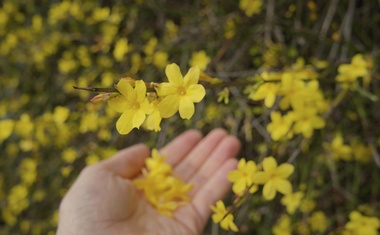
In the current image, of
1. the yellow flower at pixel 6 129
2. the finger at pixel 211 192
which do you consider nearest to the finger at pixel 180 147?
the finger at pixel 211 192

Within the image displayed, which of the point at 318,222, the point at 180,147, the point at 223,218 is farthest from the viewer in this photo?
the point at 180,147

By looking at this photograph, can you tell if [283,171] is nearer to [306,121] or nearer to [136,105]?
[306,121]

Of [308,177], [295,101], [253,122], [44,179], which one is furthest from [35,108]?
[295,101]

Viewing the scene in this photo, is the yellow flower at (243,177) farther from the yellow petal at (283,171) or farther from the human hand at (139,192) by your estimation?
the human hand at (139,192)

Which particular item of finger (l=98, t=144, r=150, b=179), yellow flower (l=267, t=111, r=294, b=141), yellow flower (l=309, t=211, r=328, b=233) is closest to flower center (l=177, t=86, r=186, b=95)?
yellow flower (l=267, t=111, r=294, b=141)

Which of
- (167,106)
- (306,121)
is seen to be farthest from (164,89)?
(306,121)

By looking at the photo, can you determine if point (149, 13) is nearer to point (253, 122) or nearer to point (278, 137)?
point (253, 122)

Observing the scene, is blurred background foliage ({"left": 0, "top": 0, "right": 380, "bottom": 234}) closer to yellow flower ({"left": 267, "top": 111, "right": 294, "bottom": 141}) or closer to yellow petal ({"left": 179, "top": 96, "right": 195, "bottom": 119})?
yellow flower ({"left": 267, "top": 111, "right": 294, "bottom": 141})
